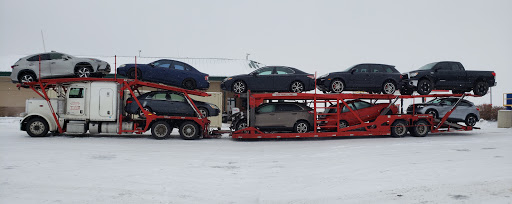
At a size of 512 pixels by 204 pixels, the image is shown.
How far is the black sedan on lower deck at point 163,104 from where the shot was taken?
12477mm

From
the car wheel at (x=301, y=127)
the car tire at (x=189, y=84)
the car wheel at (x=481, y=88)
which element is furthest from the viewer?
the car wheel at (x=481, y=88)

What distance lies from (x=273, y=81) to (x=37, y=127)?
28.0ft

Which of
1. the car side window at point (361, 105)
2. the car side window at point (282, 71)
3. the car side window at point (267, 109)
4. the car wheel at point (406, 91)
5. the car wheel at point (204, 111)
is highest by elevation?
the car side window at point (282, 71)

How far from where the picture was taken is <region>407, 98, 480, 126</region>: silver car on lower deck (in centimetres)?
1380

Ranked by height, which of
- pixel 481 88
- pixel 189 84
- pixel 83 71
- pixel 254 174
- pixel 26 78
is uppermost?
pixel 83 71

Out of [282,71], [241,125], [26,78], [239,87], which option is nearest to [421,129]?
[282,71]

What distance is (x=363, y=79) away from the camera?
12.9m

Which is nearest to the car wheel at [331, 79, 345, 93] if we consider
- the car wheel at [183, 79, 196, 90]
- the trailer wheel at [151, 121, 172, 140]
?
the car wheel at [183, 79, 196, 90]

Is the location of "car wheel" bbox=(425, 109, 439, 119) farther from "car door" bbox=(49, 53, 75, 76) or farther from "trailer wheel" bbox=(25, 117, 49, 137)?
"trailer wheel" bbox=(25, 117, 49, 137)

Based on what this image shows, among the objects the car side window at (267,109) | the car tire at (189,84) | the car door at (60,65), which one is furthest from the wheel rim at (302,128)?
the car door at (60,65)

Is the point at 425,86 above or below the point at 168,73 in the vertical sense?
below

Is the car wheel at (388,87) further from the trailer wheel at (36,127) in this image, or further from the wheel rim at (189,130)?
the trailer wheel at (36,127)

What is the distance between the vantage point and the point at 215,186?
5926 mm

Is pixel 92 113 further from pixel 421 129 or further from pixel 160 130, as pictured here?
pixel 421 129
